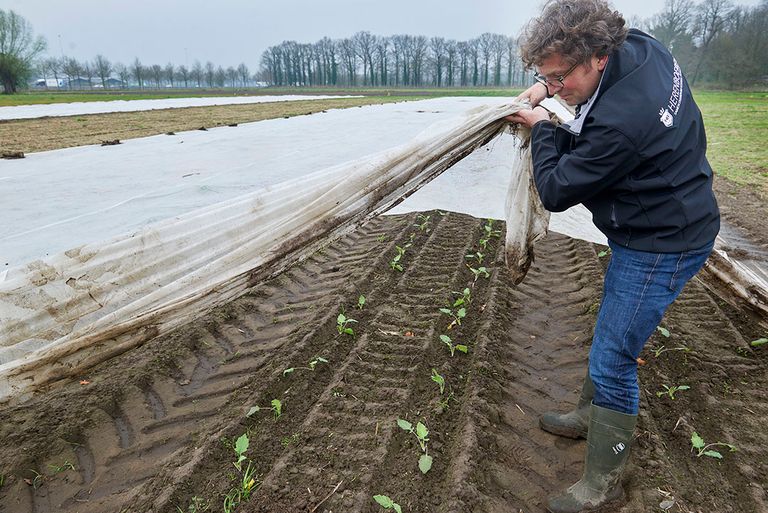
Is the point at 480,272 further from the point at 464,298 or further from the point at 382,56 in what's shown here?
the point at 382,56

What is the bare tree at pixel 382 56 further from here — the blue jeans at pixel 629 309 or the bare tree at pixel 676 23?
the blue jeans at pixel 629 309

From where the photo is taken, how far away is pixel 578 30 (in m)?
1.46

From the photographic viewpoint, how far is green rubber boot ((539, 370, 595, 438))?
91.5 inches

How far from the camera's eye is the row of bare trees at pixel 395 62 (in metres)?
67.3

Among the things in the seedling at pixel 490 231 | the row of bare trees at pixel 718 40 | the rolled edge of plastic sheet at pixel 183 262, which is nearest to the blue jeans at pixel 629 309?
the rolled edge of plastic sheet at pixel 183 262

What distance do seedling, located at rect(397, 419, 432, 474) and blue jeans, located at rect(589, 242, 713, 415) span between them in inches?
29.3

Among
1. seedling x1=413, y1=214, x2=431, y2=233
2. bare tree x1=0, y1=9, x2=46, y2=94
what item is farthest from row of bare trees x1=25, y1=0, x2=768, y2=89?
seedling x1=413, y1=214, x2=431, y2=233

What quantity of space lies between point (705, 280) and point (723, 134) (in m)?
13.1

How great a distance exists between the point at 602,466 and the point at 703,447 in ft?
2.44

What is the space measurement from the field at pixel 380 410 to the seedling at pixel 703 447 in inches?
1.1

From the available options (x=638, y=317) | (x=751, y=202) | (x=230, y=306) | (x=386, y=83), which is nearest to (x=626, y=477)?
(x=638, y=317)

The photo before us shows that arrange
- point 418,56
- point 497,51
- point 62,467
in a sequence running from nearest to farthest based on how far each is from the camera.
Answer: point 62,467 → point 418,56 → point 497,51

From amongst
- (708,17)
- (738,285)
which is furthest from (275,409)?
(708,17)

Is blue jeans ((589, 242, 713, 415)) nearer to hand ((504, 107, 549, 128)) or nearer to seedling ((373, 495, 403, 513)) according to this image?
hand ((504, 107, 549, 128))
